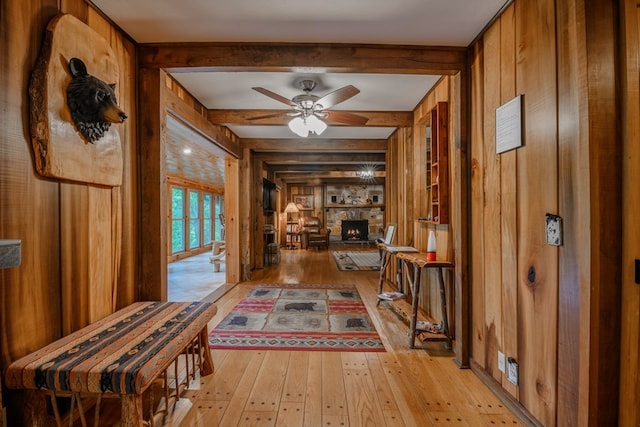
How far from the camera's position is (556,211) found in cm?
136

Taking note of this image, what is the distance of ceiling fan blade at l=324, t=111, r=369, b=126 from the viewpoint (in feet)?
10.9

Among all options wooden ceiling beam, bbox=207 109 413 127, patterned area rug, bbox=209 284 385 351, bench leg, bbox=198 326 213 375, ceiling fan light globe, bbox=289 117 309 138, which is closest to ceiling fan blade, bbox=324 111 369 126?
wooden ceiling beam, bbox=207 109 413 127

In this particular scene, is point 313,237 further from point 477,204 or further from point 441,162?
point 477,204

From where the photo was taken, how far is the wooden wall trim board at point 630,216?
117 centimetres

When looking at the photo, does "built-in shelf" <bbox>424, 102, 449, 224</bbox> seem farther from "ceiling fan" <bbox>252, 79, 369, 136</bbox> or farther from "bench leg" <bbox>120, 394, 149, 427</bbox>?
"bench leg" <bbox>120, 394, 149, 427</bbox>

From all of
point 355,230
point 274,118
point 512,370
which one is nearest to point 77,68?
point 274,118

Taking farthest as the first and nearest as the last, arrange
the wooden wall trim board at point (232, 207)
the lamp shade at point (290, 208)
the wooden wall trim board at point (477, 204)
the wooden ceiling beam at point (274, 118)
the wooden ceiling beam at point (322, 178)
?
the lamp shade at point (290, 208) → the wooden ceiling beam at point (322, 178) → the wooden wall trim board at point (232, 207) → the wooden ceiling beam at point (274, 118) → the wooden wall trim board at point (477, 204)

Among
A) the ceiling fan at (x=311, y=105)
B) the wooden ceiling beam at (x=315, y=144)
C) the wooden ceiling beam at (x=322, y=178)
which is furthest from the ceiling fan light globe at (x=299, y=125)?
the wooden ceiling beam at (x=322, y=178)

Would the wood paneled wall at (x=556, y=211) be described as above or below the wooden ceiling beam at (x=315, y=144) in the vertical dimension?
below

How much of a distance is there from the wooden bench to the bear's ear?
1.36m

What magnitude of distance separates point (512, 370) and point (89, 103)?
9.02 ft

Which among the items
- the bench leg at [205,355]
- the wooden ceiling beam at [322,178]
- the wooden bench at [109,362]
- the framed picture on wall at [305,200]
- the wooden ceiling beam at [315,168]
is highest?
the wooden ceiling beam at [315,168]

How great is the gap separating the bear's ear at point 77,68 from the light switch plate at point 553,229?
247 cm

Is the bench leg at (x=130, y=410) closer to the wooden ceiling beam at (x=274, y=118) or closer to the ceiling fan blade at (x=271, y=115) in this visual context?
the ceiling fan blade at (x=271, y=115)
